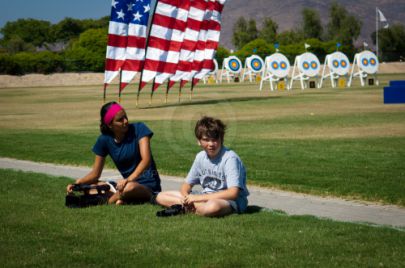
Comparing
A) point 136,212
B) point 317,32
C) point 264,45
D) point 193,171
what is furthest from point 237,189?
point 317,32

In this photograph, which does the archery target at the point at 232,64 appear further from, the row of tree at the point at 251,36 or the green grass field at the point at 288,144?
the green grass field at the point at 288,144

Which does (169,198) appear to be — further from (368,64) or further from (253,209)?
(368,64)

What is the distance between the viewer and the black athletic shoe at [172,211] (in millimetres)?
7406

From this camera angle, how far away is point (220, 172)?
7418 mm

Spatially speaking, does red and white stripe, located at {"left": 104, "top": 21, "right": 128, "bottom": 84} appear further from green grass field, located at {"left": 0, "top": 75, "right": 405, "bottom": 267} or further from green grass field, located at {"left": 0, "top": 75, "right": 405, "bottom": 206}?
green grass field, located at {"left": 0, "top": 75, "right": 405, "bottom": 267}

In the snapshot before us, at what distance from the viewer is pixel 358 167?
1141 cm

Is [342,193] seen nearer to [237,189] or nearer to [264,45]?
[237,189]

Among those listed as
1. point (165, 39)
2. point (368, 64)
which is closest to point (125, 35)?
point (165, 39)

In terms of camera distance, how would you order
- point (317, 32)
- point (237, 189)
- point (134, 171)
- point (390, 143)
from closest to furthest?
1. point (237, 189)
2. point (134, 171)
3. point (390, 143)
4. point (317, 32)

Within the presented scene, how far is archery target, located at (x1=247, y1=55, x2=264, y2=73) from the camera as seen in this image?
64.3 m

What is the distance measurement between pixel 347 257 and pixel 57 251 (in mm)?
2419

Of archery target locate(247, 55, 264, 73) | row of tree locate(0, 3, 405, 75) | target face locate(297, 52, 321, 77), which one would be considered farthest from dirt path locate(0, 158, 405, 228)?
row of tree locate(0, 3, 405, 75)

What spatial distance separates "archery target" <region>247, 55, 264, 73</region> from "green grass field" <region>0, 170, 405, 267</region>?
56835mm

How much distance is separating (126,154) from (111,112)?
57cm
